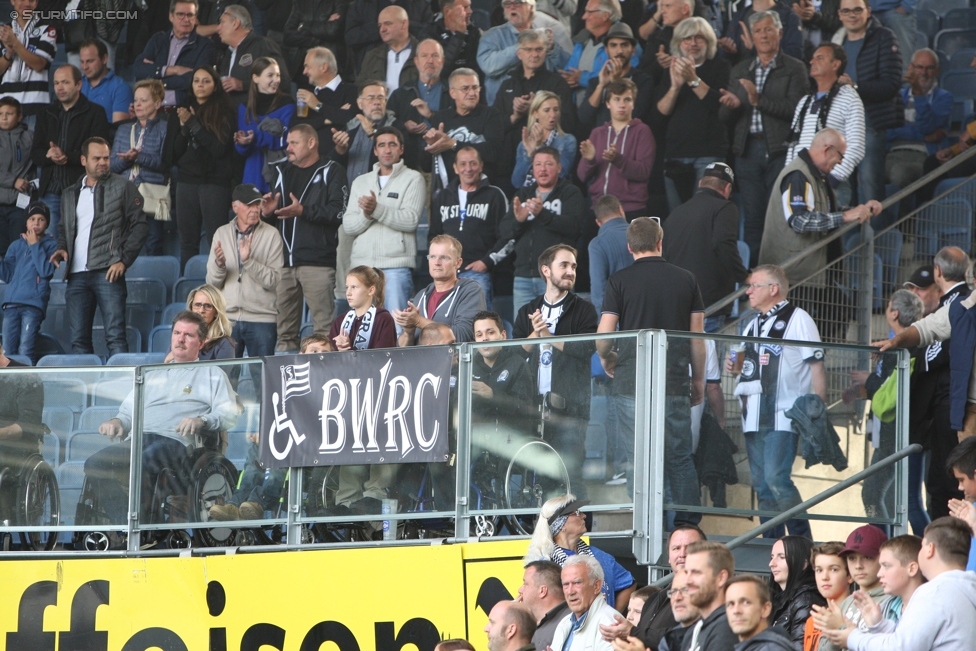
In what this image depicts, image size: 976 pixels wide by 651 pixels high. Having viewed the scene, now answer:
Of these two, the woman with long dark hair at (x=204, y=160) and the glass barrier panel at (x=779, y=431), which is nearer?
the glass barrier panel at (x=779, y=431)

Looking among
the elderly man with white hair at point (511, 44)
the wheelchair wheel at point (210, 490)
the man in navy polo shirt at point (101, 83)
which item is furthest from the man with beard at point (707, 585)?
the man in navy polo shirt at point (101, 83)

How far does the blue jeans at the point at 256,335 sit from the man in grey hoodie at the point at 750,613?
6.63 m

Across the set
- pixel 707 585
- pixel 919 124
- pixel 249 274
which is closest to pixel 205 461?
pixel 249 274

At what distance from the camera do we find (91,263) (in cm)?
1181

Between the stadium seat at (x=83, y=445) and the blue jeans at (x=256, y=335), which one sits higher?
the blue jeans at (x=256, y=335)

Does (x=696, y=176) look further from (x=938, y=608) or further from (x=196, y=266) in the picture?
(x=938, y=608)

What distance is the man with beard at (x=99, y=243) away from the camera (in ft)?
38.4

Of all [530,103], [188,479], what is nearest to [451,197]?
[530,103]

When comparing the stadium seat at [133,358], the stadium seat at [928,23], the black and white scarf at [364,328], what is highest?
the stadium seat at [928,23]

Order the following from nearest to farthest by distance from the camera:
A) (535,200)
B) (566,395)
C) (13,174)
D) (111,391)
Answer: (566,395), (111,391), (535,200), (13,174)

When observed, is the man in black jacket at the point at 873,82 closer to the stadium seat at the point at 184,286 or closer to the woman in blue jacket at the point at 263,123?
the woman in blue jacket at the point at 263,123

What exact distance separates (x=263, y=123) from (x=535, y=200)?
10.4ft

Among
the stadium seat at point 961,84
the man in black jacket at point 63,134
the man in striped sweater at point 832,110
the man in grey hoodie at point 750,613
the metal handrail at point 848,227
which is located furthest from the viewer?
the man in black jacket at point 63,134

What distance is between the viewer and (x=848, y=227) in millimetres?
9758
